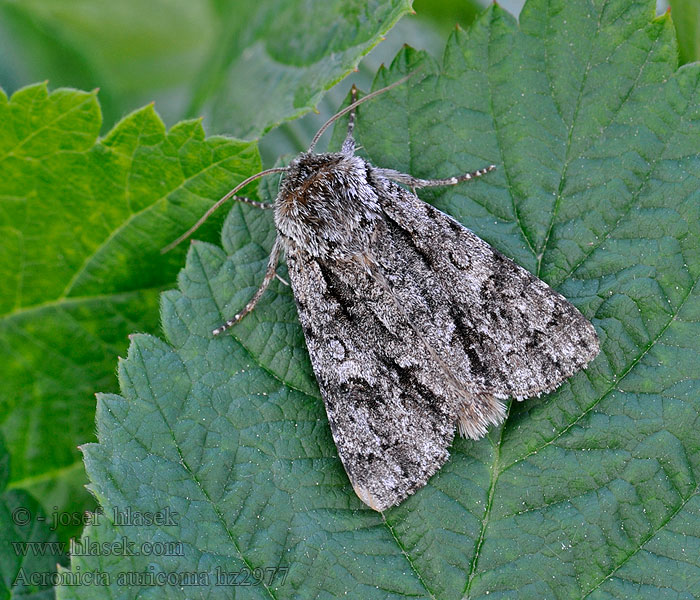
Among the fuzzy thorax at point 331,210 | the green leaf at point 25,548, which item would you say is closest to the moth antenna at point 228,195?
the fuzzy thorax at point 331,210

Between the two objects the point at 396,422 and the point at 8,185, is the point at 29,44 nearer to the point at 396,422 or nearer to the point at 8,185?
the point at 8,185

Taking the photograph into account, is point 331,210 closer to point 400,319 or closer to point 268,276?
point 268,276

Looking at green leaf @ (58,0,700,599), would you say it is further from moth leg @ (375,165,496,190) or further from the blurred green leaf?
the blurred green leaf

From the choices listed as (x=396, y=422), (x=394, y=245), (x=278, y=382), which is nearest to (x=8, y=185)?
(x=278, y=382)

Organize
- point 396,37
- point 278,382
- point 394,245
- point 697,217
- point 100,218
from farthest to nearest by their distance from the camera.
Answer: point 396,37
point 100,218
point 394,245
point 278,382
point 697,217

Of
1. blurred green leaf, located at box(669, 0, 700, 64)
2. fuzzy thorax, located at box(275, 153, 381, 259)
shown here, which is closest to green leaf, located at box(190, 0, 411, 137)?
fuzzy thorax, located at box(275, 153, 381, 259)

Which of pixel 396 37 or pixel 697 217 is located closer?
pixel 697 217
